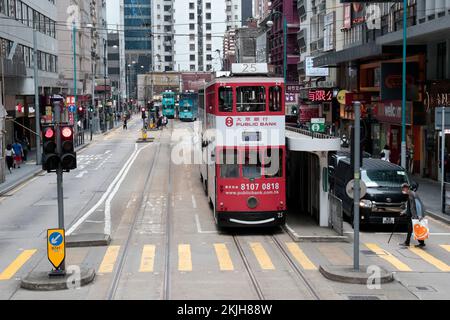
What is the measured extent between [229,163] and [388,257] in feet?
18.9

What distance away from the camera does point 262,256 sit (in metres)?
19.6

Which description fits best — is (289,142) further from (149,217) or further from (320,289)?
(320,289)

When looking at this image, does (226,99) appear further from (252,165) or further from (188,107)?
(188,107)

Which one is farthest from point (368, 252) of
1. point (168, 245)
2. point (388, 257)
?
point (168, 245)

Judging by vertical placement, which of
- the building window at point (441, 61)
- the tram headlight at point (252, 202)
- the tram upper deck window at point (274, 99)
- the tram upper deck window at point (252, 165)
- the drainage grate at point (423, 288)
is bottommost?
the drainage grate at point (423, 288)

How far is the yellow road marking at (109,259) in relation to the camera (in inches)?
707

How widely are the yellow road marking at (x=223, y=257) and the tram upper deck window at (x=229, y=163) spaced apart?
2390 millimetres

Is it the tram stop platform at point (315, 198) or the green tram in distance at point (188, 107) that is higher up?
the green tram in distance at point (188, 107)

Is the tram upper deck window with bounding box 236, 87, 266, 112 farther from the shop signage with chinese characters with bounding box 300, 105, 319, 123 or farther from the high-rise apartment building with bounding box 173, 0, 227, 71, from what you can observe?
the high-rise apartment building with bounding box 173, 0, 227, 71

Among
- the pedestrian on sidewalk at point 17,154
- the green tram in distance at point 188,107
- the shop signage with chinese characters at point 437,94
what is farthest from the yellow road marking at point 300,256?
the green tram in distance at point 188,107

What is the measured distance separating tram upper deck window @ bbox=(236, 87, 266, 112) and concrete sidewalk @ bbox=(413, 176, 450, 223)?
309 inches

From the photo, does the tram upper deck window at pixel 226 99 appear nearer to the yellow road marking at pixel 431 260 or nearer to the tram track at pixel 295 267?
the tram track at pixel 295 267

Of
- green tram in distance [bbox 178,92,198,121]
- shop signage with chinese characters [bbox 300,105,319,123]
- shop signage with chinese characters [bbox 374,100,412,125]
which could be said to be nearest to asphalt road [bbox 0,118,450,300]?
shop signage with chinese characters [bbox 374,100,412,125]

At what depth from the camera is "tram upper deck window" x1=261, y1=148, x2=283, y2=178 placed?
73.8 feet
